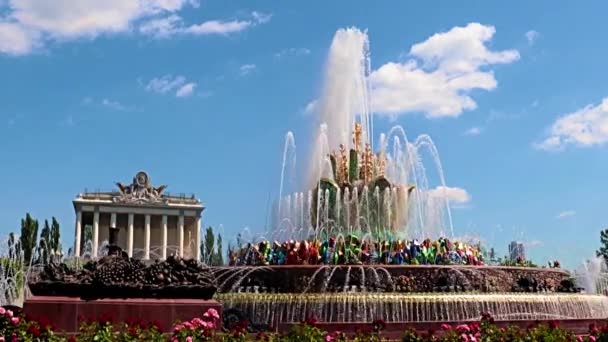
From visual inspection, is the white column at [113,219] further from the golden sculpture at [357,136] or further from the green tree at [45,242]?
the golden sculpture at [357,136]

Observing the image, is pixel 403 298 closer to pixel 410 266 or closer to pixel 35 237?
pixel 410 266

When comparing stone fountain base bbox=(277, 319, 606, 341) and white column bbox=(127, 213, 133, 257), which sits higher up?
white column bbox=(127, 213, 133, 257)

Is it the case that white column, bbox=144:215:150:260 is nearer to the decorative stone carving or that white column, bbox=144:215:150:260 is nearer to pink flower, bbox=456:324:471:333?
the decorative stone carving

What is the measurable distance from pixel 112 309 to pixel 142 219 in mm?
74968

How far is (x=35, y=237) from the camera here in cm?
7200

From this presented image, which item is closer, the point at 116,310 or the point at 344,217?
the point at 116,310

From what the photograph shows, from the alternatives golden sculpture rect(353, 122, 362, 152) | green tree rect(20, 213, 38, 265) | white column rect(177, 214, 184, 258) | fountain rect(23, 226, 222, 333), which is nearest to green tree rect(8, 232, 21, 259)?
green tree rect(20, 213, 38, 265)

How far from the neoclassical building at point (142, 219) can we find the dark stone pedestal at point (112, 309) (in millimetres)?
69497

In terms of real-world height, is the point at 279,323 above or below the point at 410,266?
below

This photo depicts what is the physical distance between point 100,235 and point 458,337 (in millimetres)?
77721

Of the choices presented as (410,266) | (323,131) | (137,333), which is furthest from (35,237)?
(137,333)

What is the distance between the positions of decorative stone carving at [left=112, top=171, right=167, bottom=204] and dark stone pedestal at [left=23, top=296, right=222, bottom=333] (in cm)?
7282

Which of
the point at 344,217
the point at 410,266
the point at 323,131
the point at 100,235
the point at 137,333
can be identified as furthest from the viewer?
the point at 100,235

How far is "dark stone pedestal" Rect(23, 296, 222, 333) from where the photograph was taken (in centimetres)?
1272
